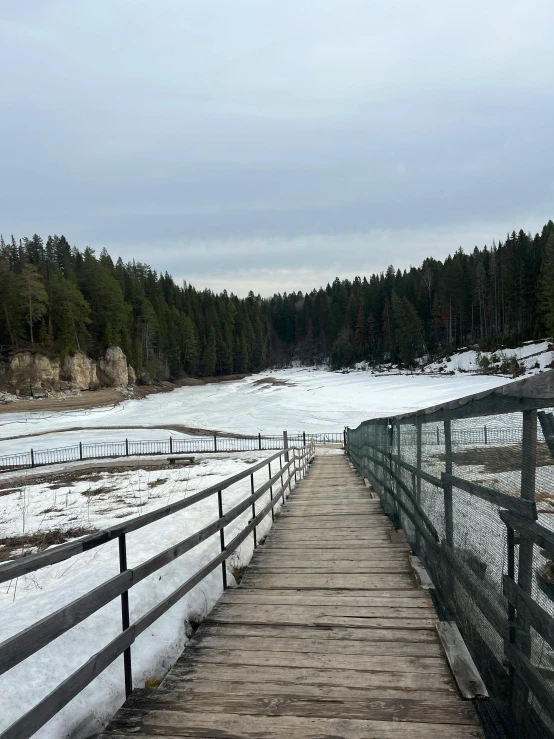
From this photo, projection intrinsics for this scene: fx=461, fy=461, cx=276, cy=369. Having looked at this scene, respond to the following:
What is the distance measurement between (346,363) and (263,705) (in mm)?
112241

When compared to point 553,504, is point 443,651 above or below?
below

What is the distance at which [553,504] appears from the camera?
208 centimetres

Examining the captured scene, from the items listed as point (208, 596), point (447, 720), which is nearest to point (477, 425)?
point (447, 720)

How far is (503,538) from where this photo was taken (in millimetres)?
2652

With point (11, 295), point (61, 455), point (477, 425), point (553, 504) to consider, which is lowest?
point (61, 455)

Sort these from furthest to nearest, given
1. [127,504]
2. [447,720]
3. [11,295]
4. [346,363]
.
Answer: [346,363], [11,295], [127,504], [447,720]

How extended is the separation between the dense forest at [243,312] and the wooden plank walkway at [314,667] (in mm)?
59625

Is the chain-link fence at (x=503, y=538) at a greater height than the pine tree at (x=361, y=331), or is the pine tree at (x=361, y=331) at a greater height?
the pine tree at (x=361, y=331)

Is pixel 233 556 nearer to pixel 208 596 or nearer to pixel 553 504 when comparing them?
pixel 208 596

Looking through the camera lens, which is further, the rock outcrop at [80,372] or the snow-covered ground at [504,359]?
the rock outcrop at [80,372]

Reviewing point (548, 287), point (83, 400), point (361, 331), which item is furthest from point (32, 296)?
point (361, 331)

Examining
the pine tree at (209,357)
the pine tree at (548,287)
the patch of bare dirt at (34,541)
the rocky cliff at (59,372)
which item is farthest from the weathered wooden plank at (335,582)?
the pine tree at (209,357)

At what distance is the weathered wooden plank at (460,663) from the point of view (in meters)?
2.83

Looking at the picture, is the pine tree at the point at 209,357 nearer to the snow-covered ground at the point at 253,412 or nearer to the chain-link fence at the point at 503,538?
the snow-covered ground at the point at 253,412
